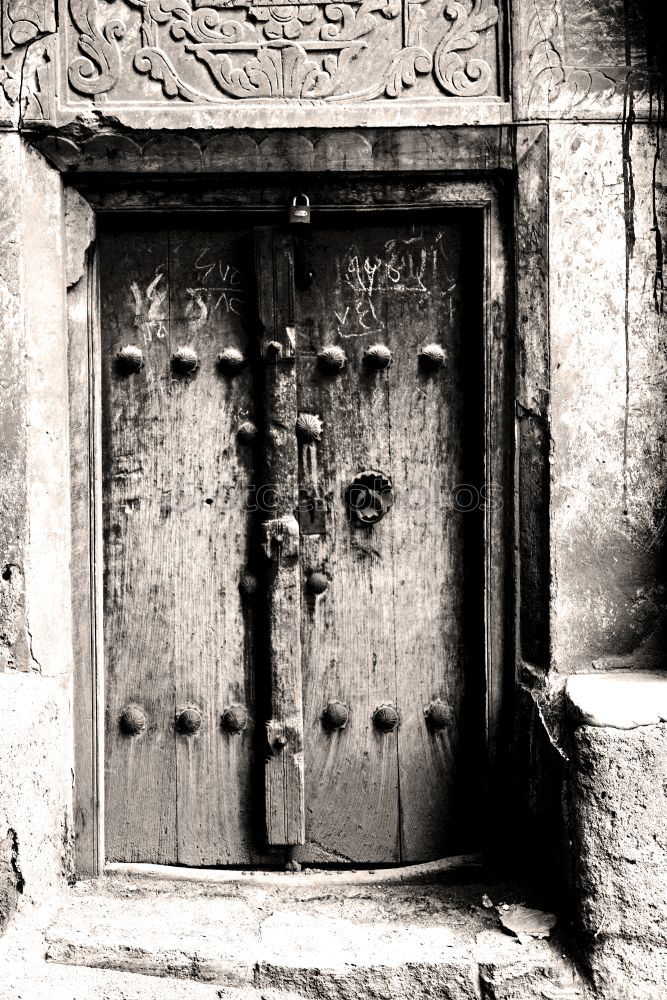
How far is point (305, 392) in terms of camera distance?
230 cm

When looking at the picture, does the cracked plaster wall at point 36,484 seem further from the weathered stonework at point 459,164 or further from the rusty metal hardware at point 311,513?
the rusty metal hardware at point 311,513

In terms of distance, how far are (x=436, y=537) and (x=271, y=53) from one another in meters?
1.31

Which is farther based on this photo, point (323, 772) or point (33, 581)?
point (323, 772)

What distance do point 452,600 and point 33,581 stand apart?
43.3 inches

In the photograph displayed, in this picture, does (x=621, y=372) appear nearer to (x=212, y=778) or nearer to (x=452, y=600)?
(x=452, y=600)

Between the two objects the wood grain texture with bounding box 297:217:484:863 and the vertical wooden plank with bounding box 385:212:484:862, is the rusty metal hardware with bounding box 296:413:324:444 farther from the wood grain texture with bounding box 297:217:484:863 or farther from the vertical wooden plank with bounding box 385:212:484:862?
the vertical wooden plank with bounding box 385:212:484:862

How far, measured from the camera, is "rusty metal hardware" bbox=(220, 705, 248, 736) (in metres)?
2.28

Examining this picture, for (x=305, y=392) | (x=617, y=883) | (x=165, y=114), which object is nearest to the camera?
(x=617, y=883)

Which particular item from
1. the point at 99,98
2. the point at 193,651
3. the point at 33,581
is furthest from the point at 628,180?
the point at 33,581

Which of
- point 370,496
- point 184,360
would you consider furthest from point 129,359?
point 370,496

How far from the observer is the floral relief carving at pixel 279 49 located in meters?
2.12

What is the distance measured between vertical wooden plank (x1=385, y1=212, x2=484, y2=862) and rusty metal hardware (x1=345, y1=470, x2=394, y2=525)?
38 millimetres

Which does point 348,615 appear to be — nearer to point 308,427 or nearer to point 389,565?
point 389,565

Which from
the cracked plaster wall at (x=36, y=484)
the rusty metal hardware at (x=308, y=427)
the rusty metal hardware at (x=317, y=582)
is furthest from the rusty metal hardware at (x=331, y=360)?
the cracked plaster wall at (x=36, y=484)
